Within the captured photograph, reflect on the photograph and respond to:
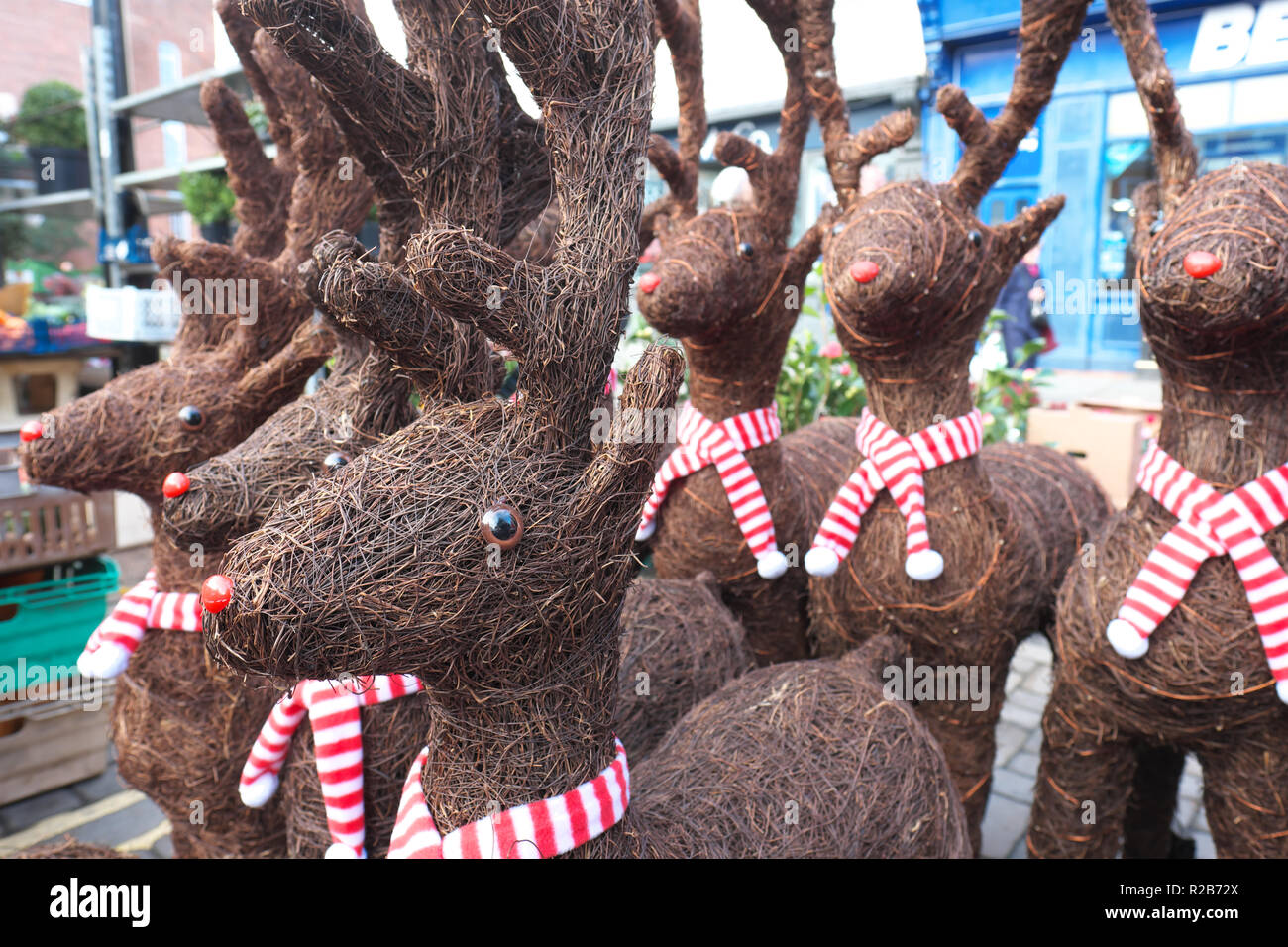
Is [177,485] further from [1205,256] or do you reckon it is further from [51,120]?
[51,120]

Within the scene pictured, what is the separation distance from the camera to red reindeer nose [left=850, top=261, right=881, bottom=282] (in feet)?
6.02

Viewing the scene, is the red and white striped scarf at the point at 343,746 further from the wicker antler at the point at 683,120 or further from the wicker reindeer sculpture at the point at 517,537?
the wicker antler at the point at 683,120

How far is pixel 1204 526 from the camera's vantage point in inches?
69.4

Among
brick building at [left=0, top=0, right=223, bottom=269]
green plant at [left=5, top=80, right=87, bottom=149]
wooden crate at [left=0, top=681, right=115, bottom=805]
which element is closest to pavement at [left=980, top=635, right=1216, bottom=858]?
wooden crate at [left=0, top=681, right=115, bottom=805]

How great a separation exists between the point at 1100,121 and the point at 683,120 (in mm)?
6342

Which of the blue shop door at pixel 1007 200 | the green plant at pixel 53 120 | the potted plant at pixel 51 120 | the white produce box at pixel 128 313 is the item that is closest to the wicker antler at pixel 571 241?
the white produce box at pixel 128 313

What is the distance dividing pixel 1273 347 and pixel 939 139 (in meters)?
6.88

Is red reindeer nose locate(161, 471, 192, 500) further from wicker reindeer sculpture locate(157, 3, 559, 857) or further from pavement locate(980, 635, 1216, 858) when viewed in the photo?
pavement locate(980, 635, 1216, 858)
